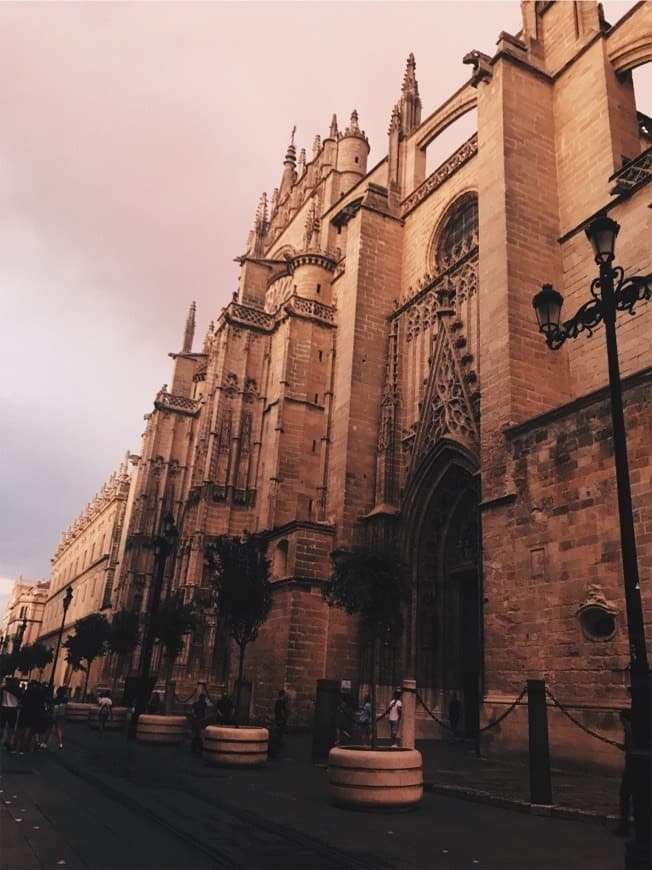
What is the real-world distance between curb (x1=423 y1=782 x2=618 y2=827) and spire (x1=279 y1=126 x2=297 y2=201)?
42.0 meters

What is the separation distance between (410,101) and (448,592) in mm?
21383

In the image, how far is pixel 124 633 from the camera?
29578mm

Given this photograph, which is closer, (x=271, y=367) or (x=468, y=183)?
(x=468, y=183)

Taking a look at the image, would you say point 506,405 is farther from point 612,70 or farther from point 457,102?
point 457,102

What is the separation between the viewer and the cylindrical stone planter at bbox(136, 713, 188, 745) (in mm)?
14500

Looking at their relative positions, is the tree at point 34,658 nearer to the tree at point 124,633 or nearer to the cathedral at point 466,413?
the tree at point 124,633

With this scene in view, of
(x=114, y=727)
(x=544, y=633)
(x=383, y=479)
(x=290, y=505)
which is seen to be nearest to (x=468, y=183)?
(x=383, y=479)

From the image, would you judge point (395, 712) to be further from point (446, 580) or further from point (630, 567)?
point (630, 567)

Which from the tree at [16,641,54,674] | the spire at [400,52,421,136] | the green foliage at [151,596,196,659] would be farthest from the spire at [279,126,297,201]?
the tree at [16,641,54,674]

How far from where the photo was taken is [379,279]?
79.2ft

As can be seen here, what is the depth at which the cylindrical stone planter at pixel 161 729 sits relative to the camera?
14.5m

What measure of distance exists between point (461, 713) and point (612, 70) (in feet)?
56.4

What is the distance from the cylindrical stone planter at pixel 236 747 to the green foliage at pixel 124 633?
20.4 metres

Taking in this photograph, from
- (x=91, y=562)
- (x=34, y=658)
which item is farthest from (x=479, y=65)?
(x=34, y=658)
